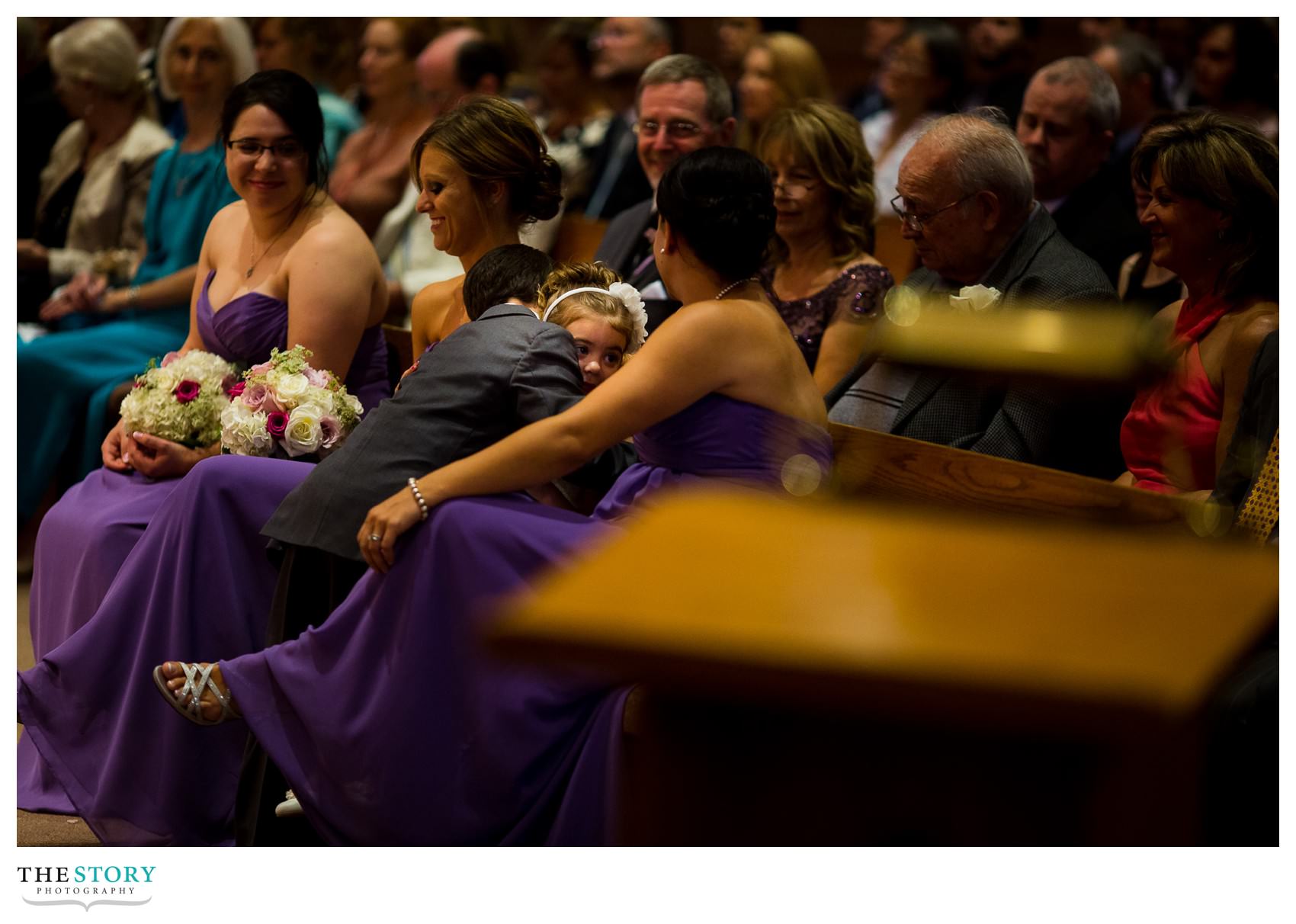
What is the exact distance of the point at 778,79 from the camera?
5863mm

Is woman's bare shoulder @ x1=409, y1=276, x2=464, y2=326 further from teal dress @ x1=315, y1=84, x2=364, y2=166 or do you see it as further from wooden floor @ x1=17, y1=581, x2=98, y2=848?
teal dress @ x1=315, y1=84, x2=364, y2=166

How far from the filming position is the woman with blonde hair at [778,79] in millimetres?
5855

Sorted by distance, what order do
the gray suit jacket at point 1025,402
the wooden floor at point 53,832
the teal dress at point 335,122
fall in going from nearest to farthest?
the wooden floor at point 53,832
the gray suit jacket at point 1025,402
the teal dress at point 335,122

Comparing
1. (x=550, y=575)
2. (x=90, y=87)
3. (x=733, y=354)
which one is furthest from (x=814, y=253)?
(x=90, y=87)

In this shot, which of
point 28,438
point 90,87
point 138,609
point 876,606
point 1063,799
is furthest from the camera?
point 90,87

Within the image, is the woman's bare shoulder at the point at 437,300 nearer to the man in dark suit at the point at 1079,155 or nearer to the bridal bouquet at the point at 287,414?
the bridal bouquet at the point at 287,414

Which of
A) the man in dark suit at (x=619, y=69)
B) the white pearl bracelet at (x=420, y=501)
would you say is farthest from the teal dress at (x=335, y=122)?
the white pearl bracelet at (x=420, y=501)

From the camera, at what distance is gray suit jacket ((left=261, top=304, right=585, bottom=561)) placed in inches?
118

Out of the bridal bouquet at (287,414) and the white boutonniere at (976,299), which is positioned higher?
the white boutonniere at (976,299)

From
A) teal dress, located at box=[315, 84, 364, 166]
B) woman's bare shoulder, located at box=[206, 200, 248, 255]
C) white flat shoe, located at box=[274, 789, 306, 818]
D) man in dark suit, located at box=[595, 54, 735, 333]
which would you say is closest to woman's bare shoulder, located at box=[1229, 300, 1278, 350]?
man in dark suit, located at box=[595, 54, 735, 333]

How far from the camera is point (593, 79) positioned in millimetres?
6527

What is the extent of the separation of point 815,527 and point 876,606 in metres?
0.25

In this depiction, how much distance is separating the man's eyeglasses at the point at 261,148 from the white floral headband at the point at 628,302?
1.04m

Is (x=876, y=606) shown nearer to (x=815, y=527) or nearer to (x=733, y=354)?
(x=815, y=527)
